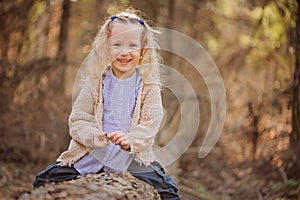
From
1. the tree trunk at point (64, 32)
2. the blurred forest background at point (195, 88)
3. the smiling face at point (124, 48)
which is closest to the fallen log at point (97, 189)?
the smiling face at point (124, 48)

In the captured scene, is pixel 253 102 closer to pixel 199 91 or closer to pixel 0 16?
pixel 199 91

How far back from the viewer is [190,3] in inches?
360

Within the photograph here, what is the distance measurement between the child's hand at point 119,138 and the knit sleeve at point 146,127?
0.05 meters

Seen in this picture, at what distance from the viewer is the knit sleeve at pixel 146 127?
3330mm

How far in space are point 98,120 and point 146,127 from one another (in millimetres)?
294

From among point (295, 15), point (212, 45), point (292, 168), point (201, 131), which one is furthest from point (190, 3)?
point (292, 168)

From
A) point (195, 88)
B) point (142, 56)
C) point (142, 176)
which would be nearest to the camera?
point (142, 176)

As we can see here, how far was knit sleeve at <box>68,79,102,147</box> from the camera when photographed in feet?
11.1

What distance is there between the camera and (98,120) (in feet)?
11.4

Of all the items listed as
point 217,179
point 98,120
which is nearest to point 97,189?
point 98,120

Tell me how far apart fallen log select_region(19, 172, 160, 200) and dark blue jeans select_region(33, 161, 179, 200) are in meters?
0.15

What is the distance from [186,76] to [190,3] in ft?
3.78

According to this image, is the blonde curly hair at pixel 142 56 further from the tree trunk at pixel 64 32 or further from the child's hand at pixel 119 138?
the tree trunk at pixel 64 32

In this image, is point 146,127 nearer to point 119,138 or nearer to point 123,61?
point 119,138
